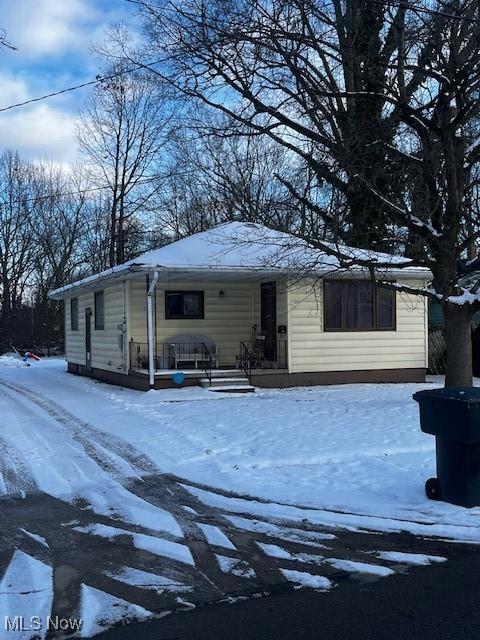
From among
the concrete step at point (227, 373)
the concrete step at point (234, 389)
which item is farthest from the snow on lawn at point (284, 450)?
the concrete step at point (227, 373)

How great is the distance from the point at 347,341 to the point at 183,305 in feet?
15.2

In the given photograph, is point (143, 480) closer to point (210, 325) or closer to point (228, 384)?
point (228, 384)

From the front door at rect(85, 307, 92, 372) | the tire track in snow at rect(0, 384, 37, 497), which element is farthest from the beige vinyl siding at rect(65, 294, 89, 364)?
the tire track in snow at rect(0, 384, 37, 497)

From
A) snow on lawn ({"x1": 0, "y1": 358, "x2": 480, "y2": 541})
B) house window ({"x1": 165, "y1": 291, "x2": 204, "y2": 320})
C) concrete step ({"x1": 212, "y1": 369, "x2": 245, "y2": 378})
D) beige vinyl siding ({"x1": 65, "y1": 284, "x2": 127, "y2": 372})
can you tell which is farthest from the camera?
house window ({"x1": 165, "y1": 291, "x2": 204, "y2": 320})

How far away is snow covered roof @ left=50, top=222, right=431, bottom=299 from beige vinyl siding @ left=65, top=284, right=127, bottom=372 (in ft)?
2.61

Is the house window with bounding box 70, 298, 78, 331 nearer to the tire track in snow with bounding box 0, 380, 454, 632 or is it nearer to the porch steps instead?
the porch steps

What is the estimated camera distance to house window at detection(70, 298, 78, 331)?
77.9ft

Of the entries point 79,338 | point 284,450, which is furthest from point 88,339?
point 284,450

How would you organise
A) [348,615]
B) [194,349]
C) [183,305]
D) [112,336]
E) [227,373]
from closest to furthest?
[348,615] → [227,373] → [194,349] → [183,305] → [112,336]

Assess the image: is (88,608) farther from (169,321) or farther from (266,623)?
(169,321)

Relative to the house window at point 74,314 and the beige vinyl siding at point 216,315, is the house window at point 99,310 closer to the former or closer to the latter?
the beige vinyl siding at point 216,315

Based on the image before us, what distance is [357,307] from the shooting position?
695 inches

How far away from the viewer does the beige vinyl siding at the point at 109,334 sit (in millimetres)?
17500

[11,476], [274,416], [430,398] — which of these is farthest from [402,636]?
[274,416]
